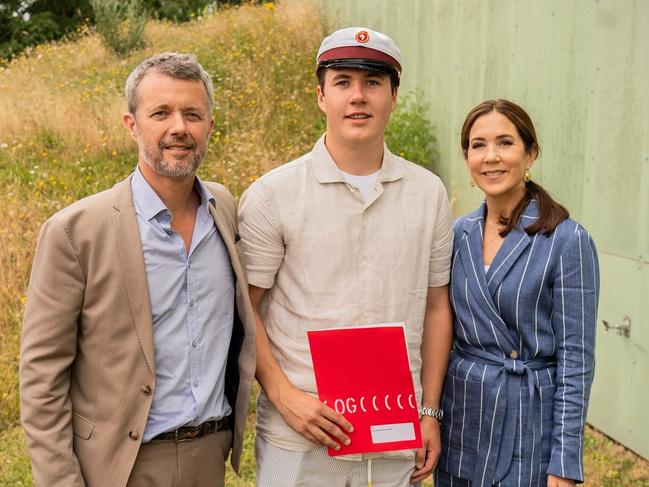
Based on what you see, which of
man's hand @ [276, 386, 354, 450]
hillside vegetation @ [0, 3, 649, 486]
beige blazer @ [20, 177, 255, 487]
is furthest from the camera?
hillside vegetation @ [0, 3, 649, 486]

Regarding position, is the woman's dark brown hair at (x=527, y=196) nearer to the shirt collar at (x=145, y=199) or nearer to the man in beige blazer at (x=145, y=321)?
the man in beige blazer at (x=145, y=321)

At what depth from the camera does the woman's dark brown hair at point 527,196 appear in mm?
2746

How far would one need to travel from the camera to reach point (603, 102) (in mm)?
4930

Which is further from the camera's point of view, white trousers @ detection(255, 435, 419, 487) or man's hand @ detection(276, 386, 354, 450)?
white trousers @ detection(255, 435, 419, 487)

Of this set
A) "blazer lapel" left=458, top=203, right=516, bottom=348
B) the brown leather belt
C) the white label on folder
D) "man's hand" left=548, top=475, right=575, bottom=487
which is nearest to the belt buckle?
the brown leather belt

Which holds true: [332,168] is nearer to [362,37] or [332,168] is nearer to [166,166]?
[362,37]

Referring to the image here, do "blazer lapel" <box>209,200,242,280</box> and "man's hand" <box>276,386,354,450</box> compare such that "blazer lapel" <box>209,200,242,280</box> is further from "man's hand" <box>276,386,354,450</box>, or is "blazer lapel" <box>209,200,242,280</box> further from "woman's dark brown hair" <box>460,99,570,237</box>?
"woman's dark brown hair" <box>460,99,570,237</box>

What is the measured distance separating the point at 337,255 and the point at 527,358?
73 cm

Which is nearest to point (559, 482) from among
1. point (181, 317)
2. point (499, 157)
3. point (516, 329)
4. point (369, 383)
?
point (516, 329)

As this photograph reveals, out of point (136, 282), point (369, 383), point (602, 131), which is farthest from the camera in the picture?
A: point (602, 131)

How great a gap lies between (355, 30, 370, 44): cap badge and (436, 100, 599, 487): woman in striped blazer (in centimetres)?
48

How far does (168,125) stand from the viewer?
265 centimetres

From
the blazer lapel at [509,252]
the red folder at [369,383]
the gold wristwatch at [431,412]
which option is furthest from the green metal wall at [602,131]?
the red folder at [369,383]

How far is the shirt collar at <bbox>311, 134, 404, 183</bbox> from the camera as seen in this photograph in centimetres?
280
